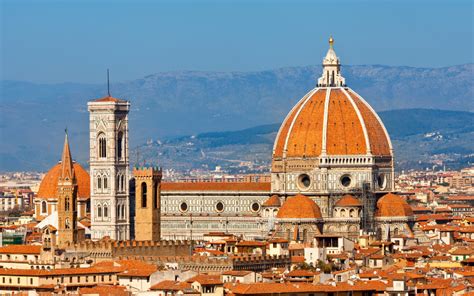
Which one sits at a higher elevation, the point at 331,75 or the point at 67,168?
the point at 331,75

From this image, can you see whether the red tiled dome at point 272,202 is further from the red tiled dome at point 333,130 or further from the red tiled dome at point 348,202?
the red tiled dome at point 348,202

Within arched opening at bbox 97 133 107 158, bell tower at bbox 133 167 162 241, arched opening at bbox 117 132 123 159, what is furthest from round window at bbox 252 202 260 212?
bell tower at bbox 133 167 162 241

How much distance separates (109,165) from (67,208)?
1834cm

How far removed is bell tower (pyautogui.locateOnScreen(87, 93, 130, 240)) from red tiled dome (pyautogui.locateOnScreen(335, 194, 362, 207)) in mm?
13061

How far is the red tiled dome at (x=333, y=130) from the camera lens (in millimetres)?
126312

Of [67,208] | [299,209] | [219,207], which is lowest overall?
[67,208]

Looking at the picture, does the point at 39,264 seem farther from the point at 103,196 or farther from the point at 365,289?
the point at 103,196

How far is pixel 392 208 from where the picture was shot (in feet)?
405

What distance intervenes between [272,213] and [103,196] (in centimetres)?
1054

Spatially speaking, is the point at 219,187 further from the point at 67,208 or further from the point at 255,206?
the point at 67,208

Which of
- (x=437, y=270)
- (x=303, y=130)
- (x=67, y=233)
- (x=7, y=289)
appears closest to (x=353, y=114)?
(x=303, y=130)

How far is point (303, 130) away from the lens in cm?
12762

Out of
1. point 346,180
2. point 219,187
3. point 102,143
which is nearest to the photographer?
point 102,143

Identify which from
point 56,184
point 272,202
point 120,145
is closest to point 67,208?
point 120,145
